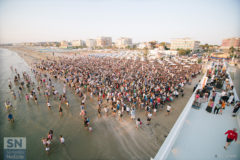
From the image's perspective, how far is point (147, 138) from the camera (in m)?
6.71

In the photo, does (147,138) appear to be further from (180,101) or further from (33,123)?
(33,123)

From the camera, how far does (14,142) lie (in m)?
6.61

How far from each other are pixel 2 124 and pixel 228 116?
1402cm

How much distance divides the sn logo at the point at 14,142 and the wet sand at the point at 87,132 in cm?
28

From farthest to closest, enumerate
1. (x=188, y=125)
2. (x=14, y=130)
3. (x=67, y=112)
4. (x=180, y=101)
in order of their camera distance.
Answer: (x=180, y=101), (x=67, y=112), (x=14, y=130), (x=188, y=125)

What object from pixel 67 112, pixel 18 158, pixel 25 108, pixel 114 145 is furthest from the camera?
pixel 25 108

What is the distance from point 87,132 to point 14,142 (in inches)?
168

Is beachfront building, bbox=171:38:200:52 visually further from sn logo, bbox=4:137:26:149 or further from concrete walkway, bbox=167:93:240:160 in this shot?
sn logo, bbox=4:137:26:149

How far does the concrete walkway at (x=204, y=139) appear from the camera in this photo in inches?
133

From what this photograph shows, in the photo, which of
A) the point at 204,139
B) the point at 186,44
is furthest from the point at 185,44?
the point at 204,139

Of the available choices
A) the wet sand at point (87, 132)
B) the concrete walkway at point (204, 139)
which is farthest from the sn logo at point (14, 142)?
the concrete walkway at point (204, 139)

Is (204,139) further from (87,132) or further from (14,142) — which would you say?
(14,142)

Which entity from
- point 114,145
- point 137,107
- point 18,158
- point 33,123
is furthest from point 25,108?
point 137,107

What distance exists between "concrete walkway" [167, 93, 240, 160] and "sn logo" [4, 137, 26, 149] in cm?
803
